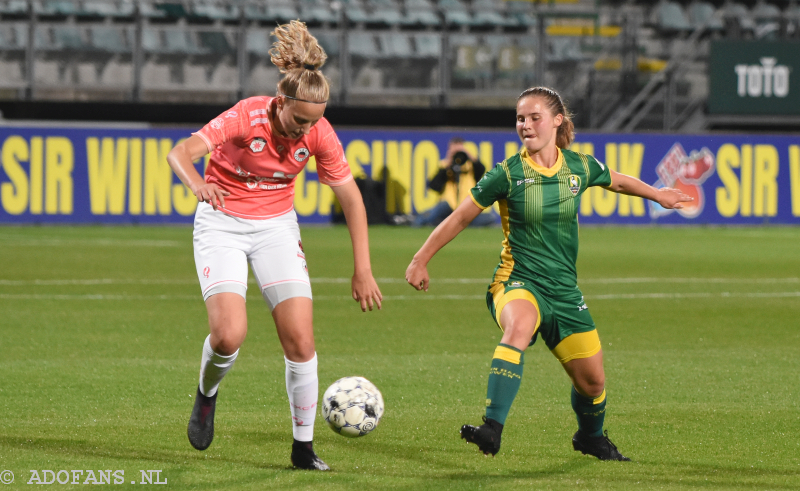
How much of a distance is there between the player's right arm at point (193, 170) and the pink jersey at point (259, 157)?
100 millimetres

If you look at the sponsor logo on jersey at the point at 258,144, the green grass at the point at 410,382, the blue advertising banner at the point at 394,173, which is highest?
the sponsor logo on jersey at the point at 258,144

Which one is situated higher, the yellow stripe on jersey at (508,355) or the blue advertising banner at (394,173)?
the yellow stripe on jersey at (508,355)

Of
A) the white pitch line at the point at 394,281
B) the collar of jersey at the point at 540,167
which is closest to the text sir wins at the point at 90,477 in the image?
the collar of jersey at the point at 540,167

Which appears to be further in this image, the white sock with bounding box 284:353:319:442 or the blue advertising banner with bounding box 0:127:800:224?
the blue advertising banner with bounding box 0:127:800:224

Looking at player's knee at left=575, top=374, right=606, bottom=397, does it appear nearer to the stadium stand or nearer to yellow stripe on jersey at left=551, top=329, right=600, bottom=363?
yellow stripe on jersey at left=551, top=329, right=600, bottom=363

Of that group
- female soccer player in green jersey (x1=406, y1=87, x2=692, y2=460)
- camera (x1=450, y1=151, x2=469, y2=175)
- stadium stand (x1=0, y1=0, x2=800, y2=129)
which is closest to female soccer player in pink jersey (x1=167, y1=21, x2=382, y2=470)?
female soccer player in green jersey (x1=406, y1=87, x2=692, y2=460)

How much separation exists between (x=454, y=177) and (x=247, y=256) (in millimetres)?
17273

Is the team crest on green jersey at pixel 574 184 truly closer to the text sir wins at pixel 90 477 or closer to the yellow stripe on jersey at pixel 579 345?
the yellow stripe on jersey at pixel 579 345

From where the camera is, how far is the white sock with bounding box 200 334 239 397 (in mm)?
5184

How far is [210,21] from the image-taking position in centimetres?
2616

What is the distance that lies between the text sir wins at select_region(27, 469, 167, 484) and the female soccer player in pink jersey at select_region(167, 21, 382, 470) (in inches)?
16.3

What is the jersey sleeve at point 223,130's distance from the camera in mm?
5070

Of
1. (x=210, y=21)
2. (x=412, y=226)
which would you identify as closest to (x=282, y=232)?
(x=412, y=226)

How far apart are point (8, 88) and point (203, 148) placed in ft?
67.0
